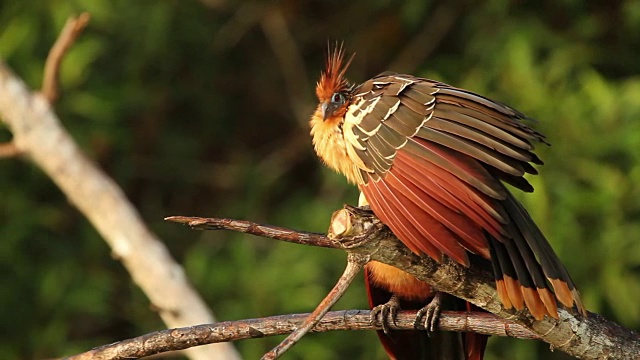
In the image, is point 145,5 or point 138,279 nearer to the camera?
point 138,279

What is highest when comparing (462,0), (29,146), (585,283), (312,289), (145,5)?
(145,5)

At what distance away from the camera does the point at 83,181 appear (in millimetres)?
4637

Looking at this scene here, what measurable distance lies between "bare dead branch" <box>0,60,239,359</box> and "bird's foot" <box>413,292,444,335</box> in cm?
169

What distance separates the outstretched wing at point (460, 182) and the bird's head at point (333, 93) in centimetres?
15

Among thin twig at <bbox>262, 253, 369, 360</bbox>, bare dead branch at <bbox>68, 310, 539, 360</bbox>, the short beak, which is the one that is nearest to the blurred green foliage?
the short beak

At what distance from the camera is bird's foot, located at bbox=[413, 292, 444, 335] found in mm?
2887

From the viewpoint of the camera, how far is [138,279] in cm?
456

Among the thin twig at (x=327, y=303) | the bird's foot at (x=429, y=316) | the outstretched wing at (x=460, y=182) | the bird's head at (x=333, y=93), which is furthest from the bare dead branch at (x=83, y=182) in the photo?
the thin twig at (x=327, y=303)

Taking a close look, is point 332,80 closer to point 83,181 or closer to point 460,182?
point 460,182

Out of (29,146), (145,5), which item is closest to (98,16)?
(145,5)

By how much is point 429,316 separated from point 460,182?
51 centimetres

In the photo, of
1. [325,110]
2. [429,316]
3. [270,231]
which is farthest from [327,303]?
[325,110]

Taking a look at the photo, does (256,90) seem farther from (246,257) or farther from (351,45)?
(246,257)

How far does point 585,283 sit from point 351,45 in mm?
2306
